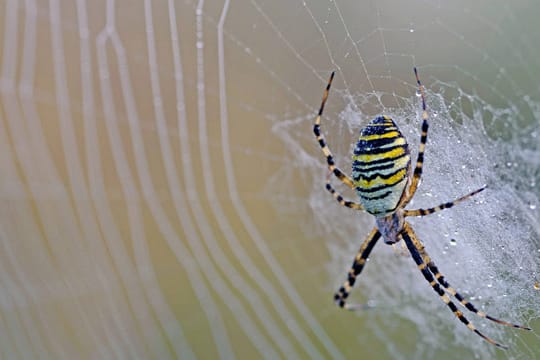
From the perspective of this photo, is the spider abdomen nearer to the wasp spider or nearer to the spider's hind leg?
the wasp spider

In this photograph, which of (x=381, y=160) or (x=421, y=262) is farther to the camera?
(x=421, y=262)

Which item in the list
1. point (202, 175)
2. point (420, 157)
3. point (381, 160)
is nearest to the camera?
point (381, 160)

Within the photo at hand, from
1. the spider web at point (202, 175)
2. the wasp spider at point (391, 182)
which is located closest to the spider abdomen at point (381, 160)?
the wasp spider at point (391, 182)

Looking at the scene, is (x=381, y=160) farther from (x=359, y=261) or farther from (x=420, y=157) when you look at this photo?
(x=359, y=261)

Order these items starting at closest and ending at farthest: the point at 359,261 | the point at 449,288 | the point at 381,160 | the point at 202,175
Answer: the point at 381,160 → the point at 449,288 → the point at 359,261 → the point at 202,175

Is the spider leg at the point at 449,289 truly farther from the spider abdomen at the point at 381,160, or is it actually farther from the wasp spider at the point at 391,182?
the spider abdomen at the point at 381,160

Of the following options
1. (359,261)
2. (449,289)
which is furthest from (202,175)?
(449,289)
